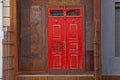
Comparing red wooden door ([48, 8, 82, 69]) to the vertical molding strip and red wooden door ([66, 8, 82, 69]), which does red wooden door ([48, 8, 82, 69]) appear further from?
the vertical molding strip

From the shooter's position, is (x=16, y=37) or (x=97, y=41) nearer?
(x=97, y=41)

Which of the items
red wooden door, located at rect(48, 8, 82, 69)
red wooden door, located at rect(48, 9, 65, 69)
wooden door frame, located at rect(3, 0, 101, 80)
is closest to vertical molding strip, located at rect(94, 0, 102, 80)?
wooden door frame, located at rect(3, 0, 101, 80)

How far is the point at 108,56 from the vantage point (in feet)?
54.6

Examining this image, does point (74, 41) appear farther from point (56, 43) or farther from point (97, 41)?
point (97, 41)

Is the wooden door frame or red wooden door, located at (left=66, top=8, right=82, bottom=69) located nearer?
the wooden door frame

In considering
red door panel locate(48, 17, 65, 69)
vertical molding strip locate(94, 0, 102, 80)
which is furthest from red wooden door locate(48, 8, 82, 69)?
vertical molding strip locate(94, 0, 102, 80)

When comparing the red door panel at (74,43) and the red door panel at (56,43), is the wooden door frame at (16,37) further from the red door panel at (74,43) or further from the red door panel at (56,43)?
the red door panel at (56,43)

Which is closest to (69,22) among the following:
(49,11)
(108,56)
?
(49,11)

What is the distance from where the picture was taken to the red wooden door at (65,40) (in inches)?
661

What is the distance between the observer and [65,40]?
664 inches

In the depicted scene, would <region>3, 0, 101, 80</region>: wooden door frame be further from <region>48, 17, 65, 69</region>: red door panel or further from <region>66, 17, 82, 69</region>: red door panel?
<region>48, 17, 65, 69</region>: red door panel

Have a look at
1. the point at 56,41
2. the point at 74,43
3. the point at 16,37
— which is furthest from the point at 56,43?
the point at 16,37

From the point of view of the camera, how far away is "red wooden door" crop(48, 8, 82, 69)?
55.1 feet

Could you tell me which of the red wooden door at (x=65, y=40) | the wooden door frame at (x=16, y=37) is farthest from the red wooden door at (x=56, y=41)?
A: the wooden door frame at (x=16, y=37)
